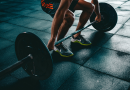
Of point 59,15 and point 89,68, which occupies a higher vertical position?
point 59,15

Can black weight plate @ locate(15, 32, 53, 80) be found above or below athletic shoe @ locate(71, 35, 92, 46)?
above

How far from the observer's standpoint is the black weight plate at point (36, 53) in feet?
4.34

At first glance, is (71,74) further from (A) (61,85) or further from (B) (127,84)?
(B) (127,84)

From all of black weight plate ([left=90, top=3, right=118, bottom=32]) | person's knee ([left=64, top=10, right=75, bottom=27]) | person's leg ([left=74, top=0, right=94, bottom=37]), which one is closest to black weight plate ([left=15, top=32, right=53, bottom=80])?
person's knee ([left=64, top=10, right=75, bottom=27])

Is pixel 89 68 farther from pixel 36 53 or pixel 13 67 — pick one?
pixel 13 67

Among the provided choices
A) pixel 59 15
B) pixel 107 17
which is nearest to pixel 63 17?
pixel 59 15

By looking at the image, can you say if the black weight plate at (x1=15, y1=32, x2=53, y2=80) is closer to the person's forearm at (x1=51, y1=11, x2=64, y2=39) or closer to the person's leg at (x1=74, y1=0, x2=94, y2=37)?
the person's forearm at (x1=51, y1=11, x2=64, y2=39)

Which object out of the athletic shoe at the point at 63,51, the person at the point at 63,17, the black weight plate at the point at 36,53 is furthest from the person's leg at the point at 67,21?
the black weight plate at the point at 36,53

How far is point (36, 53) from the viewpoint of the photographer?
4.64 ft

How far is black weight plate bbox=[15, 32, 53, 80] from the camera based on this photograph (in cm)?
132

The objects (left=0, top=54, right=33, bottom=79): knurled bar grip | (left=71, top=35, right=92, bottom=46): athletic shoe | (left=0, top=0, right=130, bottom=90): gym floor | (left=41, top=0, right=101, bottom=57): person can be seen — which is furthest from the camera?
(left=71, top=35, right=92, bottom=46): athletic shoe

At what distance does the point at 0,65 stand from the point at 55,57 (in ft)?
3.14

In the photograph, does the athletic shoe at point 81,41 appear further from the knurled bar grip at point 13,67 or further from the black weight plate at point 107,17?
the knurled bar grip at point 13,67

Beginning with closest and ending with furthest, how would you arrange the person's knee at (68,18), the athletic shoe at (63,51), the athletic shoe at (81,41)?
the person's knee at (68,18)
the athletic shoe at (63,51)
the athletic shoe at (81,41)
